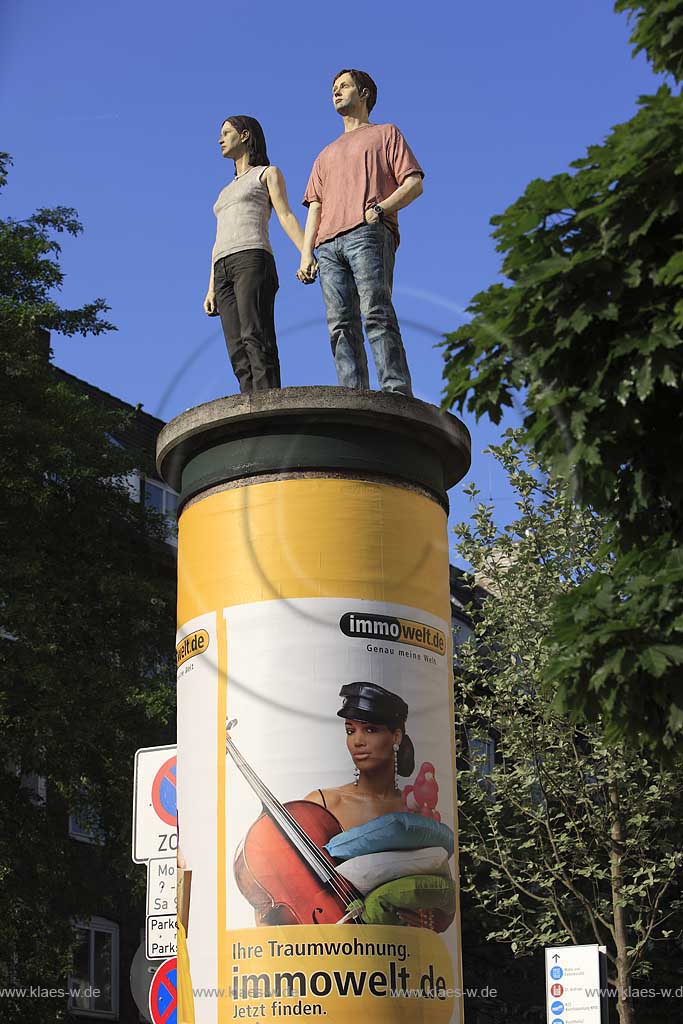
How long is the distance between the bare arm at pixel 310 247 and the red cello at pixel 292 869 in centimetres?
423

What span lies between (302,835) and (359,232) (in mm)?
4791

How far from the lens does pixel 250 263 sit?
42.3 feet

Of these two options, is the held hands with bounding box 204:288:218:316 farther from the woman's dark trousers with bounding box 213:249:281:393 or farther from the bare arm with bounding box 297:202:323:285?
the bare arm with bounding box 297:202:323:285

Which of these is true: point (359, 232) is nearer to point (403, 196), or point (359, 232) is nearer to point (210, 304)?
point (403, 196)

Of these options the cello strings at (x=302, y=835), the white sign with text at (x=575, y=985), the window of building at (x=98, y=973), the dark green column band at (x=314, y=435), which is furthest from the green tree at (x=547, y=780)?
the cello strings at (x=302, y=835)

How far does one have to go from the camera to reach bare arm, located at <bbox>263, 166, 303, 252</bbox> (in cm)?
1285

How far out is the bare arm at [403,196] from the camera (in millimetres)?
12180

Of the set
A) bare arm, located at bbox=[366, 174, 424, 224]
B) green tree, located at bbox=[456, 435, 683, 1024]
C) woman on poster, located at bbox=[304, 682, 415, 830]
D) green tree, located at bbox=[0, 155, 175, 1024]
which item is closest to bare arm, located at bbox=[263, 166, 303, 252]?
bare arm, located at bbox=[366, 174, 424, 224]

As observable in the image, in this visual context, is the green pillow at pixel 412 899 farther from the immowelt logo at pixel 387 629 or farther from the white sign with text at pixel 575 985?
the white sign with text at pixel 575 985

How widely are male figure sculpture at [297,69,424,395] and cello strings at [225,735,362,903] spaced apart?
10.5 ft

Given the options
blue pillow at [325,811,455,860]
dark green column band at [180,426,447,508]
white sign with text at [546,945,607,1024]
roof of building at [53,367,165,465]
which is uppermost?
roof of building at [53,367,165,465]

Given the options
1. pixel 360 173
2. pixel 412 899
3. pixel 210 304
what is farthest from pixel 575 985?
pixel 360 173

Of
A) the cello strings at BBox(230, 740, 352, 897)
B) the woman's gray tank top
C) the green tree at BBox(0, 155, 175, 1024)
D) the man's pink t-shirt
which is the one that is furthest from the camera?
the green tree at BBox(0, 155, 175, 1024)

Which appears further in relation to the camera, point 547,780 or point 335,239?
point 547,780
